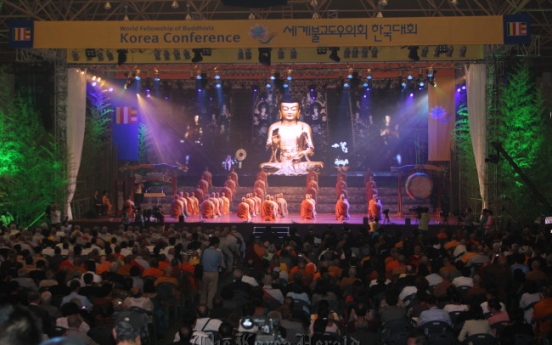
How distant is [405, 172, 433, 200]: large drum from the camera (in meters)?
27.8

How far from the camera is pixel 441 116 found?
27.8 m

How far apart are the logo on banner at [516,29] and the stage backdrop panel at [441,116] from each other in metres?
7.40

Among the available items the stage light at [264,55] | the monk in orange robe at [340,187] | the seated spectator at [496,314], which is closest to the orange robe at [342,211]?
the monk in orange robe at [340,187]

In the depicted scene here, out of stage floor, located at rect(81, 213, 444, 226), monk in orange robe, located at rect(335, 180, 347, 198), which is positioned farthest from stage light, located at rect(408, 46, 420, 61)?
monk in orange robe, located at rect(335, 180, 347, 198)

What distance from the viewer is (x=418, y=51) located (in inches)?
850

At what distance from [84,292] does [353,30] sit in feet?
40.8

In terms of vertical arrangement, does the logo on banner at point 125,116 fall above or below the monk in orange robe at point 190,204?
above

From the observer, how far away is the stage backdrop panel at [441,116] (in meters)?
27.5

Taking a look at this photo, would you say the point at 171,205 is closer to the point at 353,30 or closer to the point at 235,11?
the point at 235,11

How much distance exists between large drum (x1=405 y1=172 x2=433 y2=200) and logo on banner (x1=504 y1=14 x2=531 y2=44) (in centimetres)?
860

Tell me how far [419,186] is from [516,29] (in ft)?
29.6

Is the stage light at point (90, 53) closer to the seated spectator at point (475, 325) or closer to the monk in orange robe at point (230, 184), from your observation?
the monk in orange robe at point (230, 184)

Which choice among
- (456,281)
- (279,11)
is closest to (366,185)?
(279,11)

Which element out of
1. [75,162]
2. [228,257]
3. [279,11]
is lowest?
[228,257]
